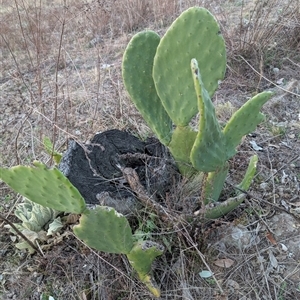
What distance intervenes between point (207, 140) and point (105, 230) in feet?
1.60

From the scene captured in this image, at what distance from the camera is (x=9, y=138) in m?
2.77

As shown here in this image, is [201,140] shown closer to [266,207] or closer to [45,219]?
[266,207]

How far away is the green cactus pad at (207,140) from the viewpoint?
1221 millimetres

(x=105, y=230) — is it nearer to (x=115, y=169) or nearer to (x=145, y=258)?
(x=145, y=258)

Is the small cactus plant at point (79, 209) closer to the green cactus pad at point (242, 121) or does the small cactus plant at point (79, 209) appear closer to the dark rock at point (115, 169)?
the dark rock at point (115, 169)

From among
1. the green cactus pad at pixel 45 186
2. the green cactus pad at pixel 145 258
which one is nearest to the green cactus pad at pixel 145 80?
the green cactus pad at pixel 145 258

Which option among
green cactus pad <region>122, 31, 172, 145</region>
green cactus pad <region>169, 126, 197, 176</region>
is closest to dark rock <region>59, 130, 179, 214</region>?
green cactus pad <region>169, 126, 197, 176</region>

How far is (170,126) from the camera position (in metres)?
1.85

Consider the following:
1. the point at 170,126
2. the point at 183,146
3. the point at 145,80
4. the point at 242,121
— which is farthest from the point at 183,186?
the point at 145,80

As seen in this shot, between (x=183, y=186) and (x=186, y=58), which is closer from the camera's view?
(x=186, y=58)

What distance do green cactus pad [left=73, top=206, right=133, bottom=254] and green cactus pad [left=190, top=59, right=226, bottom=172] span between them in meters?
0.37

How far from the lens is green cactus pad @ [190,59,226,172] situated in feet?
4.00

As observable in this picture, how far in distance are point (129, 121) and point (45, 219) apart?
912mm

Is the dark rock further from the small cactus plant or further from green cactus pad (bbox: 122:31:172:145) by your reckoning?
the small cactus plant
